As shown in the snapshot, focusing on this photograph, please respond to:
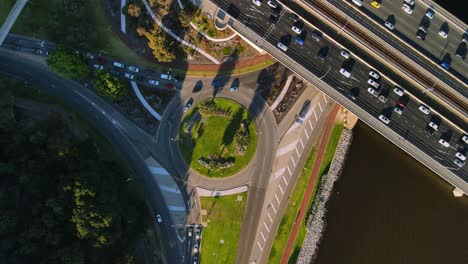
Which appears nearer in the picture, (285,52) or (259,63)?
(285,52)

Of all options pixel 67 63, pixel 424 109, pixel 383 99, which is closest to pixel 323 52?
pixel 383 99

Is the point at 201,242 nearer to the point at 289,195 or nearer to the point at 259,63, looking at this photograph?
the point at 289,195

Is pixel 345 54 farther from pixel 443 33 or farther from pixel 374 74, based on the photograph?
pixel 443 33

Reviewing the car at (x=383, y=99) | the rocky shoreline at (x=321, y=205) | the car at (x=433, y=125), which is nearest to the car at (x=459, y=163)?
the car at (x=433, y=125)

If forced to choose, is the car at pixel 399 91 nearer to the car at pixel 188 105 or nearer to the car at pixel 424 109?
the car at pixel 424 109

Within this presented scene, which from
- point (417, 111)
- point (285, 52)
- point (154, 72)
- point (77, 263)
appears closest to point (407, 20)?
point (417, 111)
